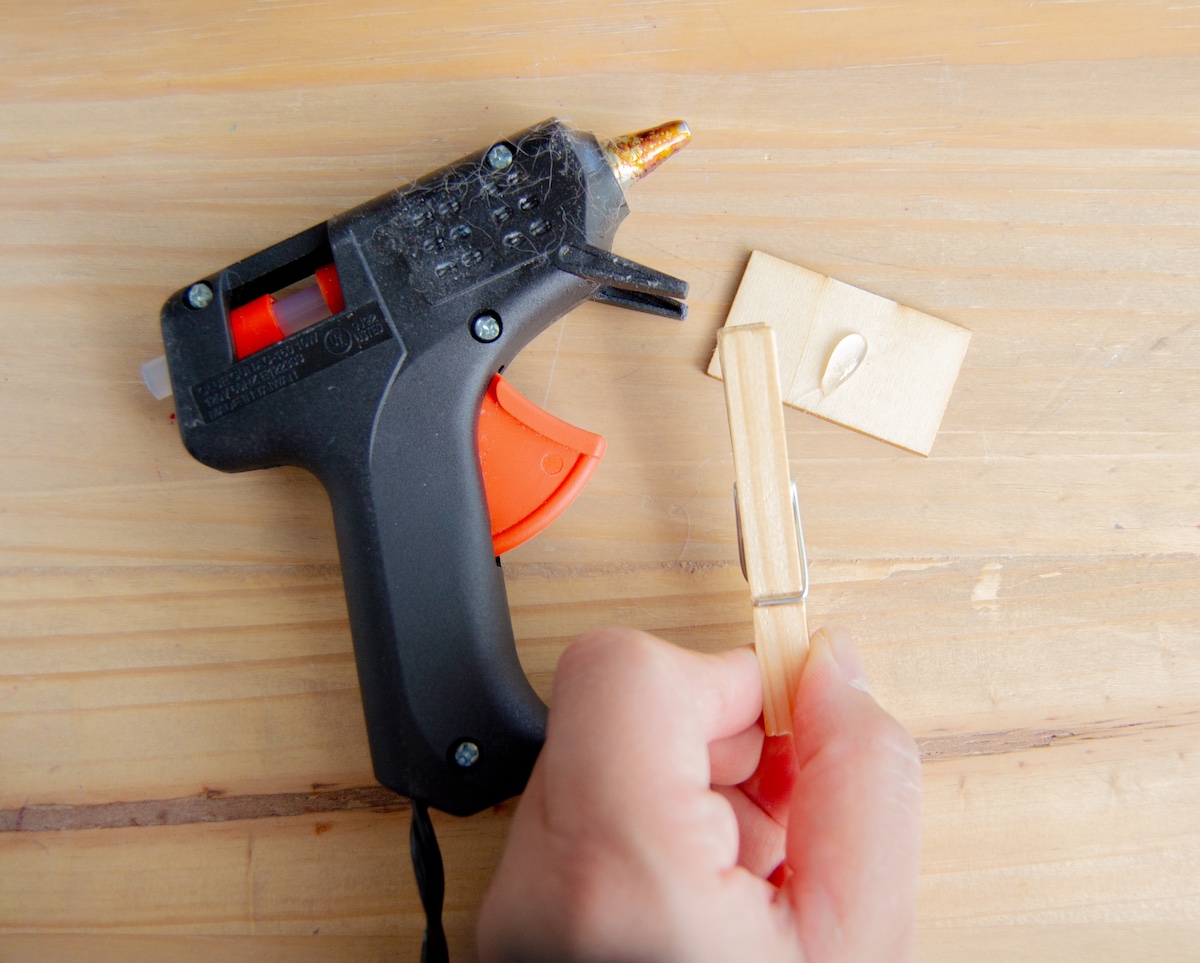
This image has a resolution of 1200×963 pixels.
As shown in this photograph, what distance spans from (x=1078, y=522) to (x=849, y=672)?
289 millimetres

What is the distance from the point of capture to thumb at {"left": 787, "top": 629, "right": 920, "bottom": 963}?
488 millimetres

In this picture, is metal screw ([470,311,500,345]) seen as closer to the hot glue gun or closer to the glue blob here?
the hot glue gun

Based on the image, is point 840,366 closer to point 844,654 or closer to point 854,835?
point 844,654

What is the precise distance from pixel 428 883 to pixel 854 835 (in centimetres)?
32

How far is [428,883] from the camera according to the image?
2.01 ft

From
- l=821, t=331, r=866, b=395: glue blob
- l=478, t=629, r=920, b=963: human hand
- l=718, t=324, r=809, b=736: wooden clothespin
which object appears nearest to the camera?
l=478, t=629, r=920, b=963: human hand

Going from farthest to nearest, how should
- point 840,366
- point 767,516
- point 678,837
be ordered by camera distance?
1. point 840,366
2. point 767,516
3. point 678,837

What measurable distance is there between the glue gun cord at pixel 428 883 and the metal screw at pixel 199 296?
0.41 metres

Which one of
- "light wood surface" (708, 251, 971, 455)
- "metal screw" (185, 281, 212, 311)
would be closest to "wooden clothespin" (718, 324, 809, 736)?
"light wood surface" (708, 251, 971, 455)

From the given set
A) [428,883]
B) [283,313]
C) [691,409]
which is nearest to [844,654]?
[691,409]

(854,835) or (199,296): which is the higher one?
(199,296)

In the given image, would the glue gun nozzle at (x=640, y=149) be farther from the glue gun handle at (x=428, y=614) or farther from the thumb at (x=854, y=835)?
the thumb at (x=854, y=835)

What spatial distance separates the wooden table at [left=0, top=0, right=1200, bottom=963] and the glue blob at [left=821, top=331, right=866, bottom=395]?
5 cm

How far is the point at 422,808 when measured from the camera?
1.99 ft
